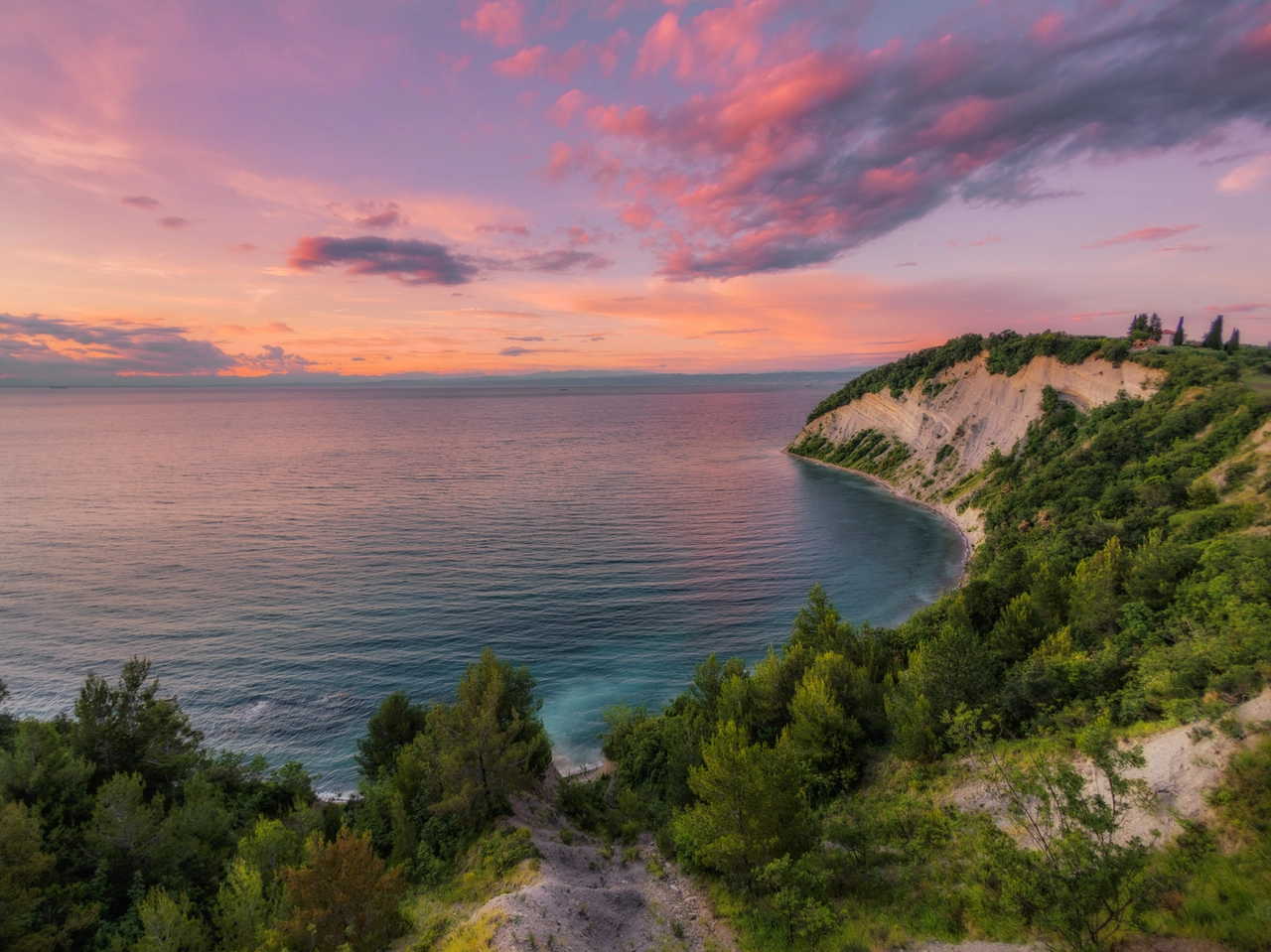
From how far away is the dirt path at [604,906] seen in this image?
1844cm

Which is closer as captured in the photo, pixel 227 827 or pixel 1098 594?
pixel 227 827

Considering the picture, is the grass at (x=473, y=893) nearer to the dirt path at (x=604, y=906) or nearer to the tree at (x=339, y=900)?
the dirt path at (x=604, y=906)

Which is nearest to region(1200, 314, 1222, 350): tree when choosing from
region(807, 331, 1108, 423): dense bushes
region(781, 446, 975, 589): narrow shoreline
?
region(807, 331, 1108, 423): dense bushes

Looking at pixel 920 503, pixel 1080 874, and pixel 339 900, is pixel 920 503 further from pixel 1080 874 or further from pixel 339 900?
pixel 339 900

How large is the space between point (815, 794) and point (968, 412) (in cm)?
9337

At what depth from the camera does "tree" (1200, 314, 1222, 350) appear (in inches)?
3452


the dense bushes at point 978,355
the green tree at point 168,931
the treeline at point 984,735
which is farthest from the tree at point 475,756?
the dense bushes at point 978,355

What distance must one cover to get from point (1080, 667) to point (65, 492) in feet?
454

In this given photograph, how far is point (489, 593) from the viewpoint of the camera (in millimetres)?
58406

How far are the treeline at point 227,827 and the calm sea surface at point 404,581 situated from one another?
8548mm

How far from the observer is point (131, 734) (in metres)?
27.8

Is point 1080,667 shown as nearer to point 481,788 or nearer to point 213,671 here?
point 481,788

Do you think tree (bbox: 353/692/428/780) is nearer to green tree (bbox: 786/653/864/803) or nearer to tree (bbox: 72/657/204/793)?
tree (bbox: 72/657/204/793)

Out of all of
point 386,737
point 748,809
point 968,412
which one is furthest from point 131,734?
point 968,412
